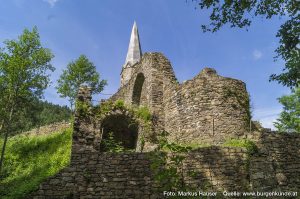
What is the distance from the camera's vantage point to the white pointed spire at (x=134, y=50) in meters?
40.2

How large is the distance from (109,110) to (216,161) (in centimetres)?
697

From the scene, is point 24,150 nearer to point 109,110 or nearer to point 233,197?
point 109,110

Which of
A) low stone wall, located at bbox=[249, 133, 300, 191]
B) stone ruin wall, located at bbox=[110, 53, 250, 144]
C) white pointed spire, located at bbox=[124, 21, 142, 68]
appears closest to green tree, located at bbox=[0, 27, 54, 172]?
stone ruin wall, located at bbox=[110, 53, 250, 144]

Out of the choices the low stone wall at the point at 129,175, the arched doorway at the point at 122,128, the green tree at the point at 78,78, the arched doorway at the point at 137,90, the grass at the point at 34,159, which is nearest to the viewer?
the low stone wall at the point at 129,175

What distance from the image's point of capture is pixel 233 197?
7906 mm

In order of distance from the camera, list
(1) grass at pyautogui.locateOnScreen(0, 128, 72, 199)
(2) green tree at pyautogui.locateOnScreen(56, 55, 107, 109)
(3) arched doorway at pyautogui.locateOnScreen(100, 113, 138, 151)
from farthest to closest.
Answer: (2) green tree at pyautogui.locateOnScreen(56, 55, 107, 109)
(3) arched doorway at pyautogui.locateOnScreen(100, 113, 138, 151)
(1) grass at pyautogui.locateOnScreen(0, 128, 72, 199)

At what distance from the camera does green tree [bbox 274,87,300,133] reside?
23234 mm

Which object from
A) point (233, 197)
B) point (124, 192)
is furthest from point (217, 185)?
point (124, 192)

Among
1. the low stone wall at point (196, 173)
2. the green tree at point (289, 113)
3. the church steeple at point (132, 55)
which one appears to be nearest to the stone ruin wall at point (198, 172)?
the low stone wall at point (196, 173)

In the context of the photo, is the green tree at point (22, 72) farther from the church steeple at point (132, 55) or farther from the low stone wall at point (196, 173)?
the church steeple at point (132, 55)

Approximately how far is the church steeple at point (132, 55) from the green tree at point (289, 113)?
19.9 metres

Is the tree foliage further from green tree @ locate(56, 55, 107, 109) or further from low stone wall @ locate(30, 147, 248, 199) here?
low stone wall @ locate(30, 147, 248, 199)

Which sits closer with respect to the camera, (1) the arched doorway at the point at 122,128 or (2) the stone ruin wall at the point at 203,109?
(2) the stone ruin wall at the point at 203,109

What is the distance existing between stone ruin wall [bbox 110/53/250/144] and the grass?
5.43m
